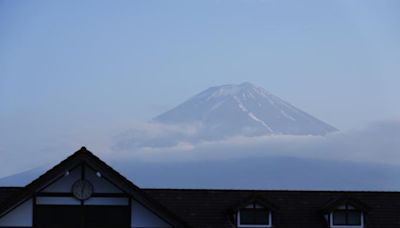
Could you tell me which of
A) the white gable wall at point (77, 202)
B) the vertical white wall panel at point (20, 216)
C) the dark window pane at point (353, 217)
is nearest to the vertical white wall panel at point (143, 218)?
the white gable wall at point (77, 202)

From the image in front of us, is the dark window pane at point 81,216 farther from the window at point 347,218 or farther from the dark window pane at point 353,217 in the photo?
the dark window pane at point 353,217

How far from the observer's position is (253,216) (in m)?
32.5

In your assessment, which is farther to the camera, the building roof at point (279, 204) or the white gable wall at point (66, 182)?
the building roof at point (279, 204)

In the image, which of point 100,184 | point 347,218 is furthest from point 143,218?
point 347,218

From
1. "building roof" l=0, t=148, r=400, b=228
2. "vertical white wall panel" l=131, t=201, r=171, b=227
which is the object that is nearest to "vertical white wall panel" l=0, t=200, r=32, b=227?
"building roof" l=0, t=148, r=400, b=228

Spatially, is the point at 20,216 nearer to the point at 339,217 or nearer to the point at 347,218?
the point at 339,217

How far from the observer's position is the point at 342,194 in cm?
3456

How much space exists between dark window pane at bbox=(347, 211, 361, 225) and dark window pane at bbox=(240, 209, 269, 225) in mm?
3199

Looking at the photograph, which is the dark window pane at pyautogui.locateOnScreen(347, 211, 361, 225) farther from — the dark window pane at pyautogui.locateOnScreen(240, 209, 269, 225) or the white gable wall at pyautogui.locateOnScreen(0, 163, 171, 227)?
the white gable wall at pyautogui.locateOnScreen(0, 163, 171, 227)

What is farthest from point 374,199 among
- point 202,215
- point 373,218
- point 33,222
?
point 33,222

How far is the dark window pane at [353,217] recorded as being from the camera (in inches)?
1289

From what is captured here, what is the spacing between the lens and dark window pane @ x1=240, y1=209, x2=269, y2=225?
32.5 meters

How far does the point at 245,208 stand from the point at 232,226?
3.02 feet

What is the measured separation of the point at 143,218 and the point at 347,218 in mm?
8200
